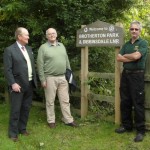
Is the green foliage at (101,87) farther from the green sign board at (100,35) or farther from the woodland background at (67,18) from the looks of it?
the green sign board at (100,35)

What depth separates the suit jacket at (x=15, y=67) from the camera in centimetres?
572

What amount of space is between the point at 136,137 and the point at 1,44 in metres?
4.19

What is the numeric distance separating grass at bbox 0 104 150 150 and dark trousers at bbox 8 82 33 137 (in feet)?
0.65

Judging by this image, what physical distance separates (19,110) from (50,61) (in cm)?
111

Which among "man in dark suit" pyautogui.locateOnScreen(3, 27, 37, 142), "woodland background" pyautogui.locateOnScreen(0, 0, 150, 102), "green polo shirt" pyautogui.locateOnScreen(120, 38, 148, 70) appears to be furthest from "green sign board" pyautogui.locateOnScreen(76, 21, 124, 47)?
"man in dark suit" pyautogui.locateOnScreen(3, 27, 37, 142)

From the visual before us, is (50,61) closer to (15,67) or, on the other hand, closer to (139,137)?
(15,67)

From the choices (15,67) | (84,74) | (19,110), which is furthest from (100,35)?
(19,110)

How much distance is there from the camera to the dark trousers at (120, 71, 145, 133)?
584 centimetres

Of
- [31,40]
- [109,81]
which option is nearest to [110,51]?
[109,81]

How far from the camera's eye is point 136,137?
19.3ft

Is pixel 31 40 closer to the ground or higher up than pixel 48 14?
closer to the ground

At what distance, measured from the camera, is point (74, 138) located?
614 centimetres

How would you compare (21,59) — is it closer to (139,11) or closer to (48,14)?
(48,14)

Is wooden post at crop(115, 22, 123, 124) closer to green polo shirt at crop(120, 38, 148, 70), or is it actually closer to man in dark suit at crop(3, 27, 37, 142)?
green polo shirt at crop(120, 38, 148, 70)
